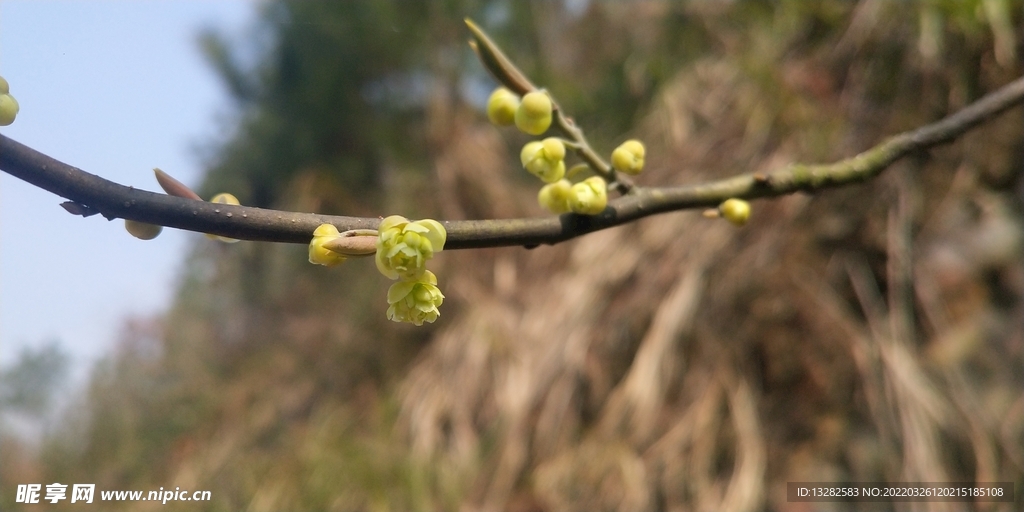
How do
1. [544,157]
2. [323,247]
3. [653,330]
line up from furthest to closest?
[653,330] → [544,157] → [323,247]

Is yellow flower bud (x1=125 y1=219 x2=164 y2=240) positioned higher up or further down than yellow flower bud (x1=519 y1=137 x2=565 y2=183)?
further down

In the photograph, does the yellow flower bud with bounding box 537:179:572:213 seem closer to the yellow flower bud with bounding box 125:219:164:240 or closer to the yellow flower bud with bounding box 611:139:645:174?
the yellow flower bud with bounding box 611:139:645:174

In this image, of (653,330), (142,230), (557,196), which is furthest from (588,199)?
(653,330)

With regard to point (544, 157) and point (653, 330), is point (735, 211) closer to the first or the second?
point (544, 157)

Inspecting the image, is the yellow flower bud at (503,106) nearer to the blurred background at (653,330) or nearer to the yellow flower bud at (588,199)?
the yellow flower bud at (588,199)

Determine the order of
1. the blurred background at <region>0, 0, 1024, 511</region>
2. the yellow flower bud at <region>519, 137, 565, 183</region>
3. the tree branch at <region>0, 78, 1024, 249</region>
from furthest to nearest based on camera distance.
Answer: the blurred background at <region>0, 0, 1024, 511</region> < the yellow flower bud at <region>519, 137, 565, 183</region> < the tree branch at <region>0, 78, 1024, 249</region>

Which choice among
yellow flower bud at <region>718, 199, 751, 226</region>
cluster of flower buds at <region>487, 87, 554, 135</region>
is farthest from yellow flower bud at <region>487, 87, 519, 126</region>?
yellow flower bud at <region>718, 199, 751, 226</region>

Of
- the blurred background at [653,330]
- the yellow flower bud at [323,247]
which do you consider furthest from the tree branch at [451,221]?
the blurred background at [653,330]
